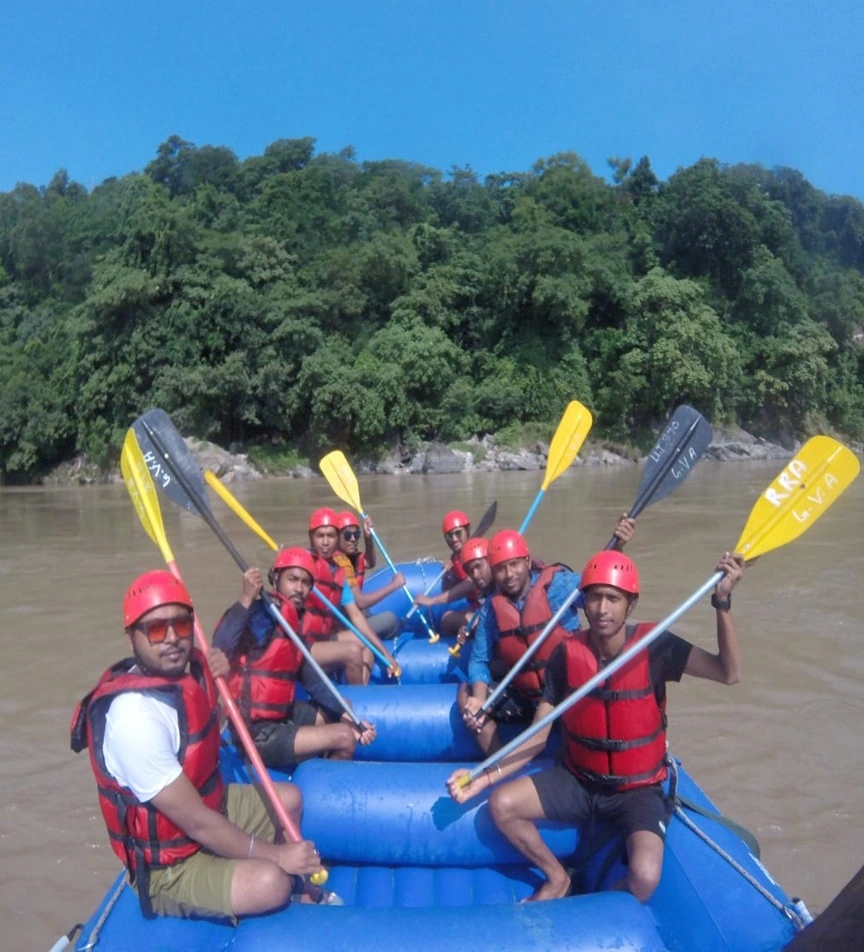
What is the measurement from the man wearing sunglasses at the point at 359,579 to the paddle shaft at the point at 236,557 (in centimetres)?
99

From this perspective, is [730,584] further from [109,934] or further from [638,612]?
[638,612]

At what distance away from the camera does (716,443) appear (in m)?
23.7

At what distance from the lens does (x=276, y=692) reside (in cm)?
279

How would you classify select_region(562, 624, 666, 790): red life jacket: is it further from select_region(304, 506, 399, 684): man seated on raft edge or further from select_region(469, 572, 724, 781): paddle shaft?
select_region(304, 506, 399, 684): man seated on raft edge

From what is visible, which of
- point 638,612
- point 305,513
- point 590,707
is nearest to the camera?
point 590,707

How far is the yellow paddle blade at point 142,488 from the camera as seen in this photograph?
3.15m

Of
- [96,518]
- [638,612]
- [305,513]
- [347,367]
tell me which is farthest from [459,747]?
[347,367]

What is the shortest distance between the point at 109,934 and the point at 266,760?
0.93 meters

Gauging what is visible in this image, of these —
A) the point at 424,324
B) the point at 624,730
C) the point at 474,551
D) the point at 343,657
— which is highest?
the point at 424,324

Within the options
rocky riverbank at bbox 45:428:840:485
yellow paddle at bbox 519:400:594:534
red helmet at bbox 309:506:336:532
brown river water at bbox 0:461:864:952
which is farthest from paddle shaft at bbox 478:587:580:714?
rocky riverbank at bbox 45:428:840:485

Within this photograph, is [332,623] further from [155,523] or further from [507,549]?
[507,549]

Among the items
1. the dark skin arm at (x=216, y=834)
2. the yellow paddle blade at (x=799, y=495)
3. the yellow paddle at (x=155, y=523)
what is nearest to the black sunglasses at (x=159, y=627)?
the dark skin arm at (x=216, y=834)

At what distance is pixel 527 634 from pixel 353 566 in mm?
2054

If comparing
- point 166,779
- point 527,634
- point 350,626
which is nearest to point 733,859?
point 527,634
